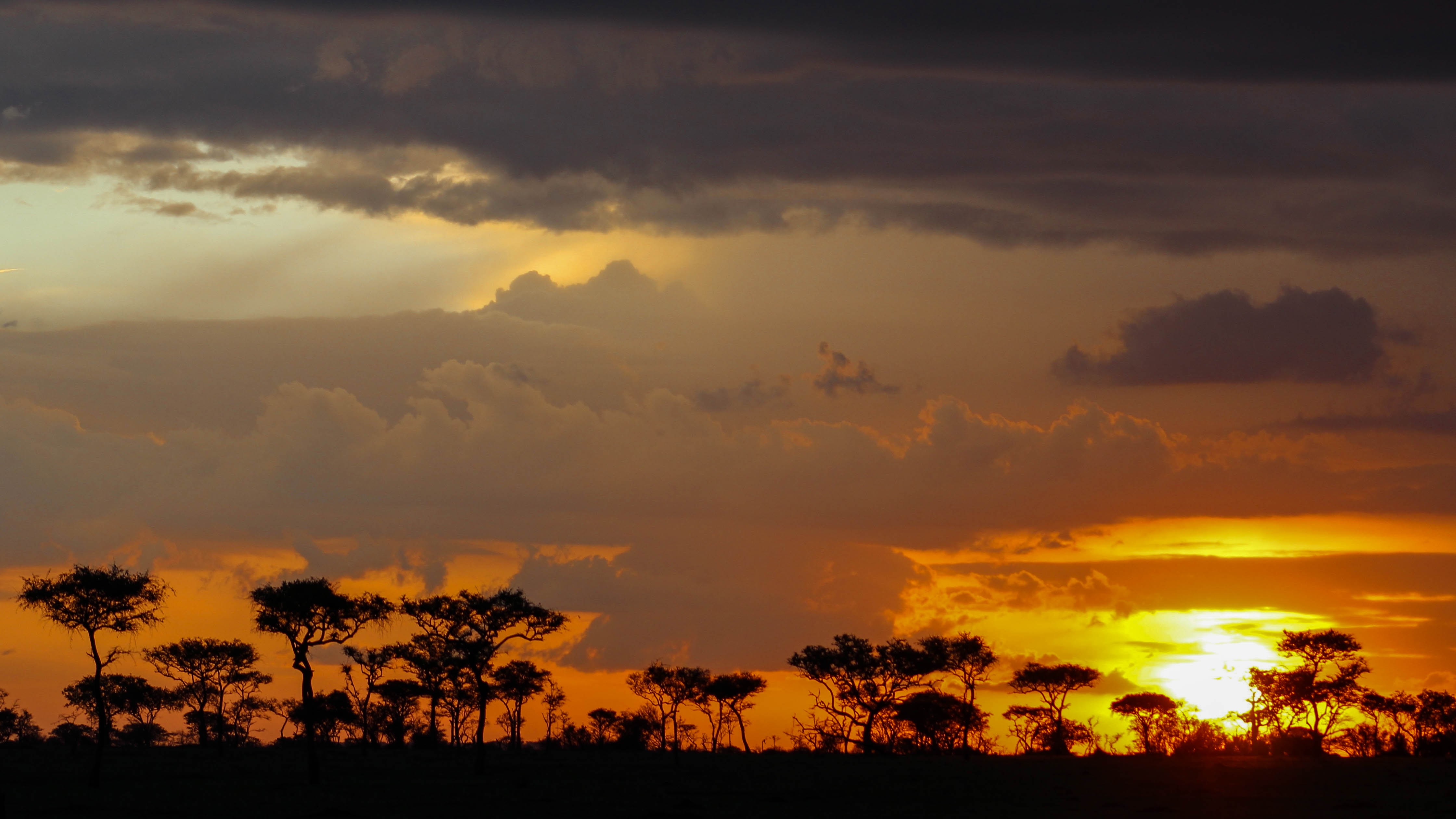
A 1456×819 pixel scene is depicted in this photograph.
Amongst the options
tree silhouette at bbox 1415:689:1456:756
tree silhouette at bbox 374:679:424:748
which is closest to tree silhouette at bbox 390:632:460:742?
tree silhouette at bbox 374:679:424:748

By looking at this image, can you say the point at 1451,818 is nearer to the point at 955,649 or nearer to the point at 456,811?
the point at 456,811

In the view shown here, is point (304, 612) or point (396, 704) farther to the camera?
point (396, 704)

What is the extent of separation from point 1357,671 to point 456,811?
8935 centimetres

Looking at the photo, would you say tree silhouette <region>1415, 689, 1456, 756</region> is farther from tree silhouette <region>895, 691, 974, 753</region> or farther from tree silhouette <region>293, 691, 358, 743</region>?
tree silhouette <region>293, 691, 358, 743</region>

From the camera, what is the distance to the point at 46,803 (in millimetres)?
52281

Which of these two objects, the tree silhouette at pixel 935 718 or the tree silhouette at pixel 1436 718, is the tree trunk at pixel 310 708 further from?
the tree silhouette at pixel 1436 718

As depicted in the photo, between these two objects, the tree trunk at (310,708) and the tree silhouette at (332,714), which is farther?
the tree silhouette at (332,714)

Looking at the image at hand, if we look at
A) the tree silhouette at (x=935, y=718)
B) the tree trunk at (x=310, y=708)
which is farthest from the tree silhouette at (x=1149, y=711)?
the tree trunk at (x=310, y=708)

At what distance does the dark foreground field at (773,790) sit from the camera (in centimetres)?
4997

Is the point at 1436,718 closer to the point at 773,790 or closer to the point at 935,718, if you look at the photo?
the point at 935,718

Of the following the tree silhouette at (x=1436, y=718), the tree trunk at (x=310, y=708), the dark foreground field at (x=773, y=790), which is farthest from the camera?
the tree silhouette at (x=1436, y=718)

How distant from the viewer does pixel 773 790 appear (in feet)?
202

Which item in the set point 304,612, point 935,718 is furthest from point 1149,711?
point 304,612

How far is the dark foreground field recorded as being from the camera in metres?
50.0
